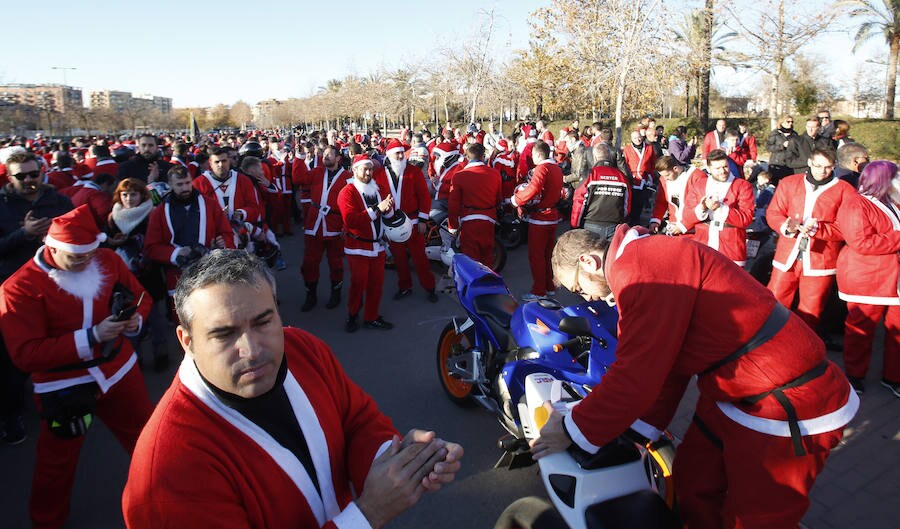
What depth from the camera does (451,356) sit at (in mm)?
4469

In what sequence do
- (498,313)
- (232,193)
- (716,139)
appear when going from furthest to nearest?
(716,139) < (232,193) < (498,313)

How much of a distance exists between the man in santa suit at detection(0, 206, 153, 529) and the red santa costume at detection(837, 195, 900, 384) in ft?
16.1

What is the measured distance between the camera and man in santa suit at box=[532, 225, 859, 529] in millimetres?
2006

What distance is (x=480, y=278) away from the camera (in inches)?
160

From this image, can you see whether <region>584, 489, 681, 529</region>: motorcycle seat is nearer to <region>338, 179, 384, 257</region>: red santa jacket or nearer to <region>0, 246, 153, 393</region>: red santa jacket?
<region>0, 246, 153, 393</region>: red santa jacket

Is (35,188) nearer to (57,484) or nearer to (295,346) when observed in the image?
(57,484)

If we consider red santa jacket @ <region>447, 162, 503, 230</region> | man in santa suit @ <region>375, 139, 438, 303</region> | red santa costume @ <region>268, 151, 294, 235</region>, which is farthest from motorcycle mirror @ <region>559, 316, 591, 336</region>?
red santa costume @ <region>268, 151, 294, 235</region>

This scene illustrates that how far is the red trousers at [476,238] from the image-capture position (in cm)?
686

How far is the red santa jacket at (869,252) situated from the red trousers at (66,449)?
500cm

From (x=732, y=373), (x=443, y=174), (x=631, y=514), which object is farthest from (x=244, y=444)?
(x=443, y=174)

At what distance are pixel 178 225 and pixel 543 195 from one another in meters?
4.06

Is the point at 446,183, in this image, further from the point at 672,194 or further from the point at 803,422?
the point at 803,422

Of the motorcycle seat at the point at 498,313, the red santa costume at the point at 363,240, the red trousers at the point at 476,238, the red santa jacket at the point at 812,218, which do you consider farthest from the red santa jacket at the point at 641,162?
the motorcycle seat at the point at 498,313

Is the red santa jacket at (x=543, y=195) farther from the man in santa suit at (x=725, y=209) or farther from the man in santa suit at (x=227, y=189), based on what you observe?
the man in santa suit at (x=227, y=189)
